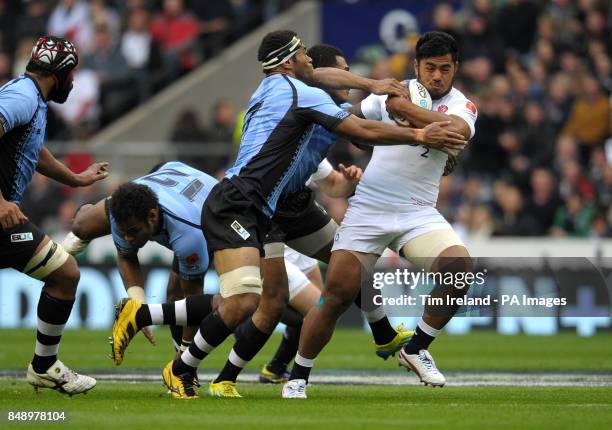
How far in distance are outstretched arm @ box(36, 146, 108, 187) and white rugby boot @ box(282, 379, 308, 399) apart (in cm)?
244

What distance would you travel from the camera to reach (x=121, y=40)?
2516 cm

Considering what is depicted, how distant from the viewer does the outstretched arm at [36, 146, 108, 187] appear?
37.0 feet

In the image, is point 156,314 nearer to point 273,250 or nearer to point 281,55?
point 273,250

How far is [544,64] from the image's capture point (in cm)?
2150

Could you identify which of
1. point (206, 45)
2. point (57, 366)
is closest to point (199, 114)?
point (206, 45)

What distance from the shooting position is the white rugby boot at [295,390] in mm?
10562

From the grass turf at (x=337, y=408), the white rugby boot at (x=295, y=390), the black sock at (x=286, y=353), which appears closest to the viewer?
the grass turf at (x=337, y=408)

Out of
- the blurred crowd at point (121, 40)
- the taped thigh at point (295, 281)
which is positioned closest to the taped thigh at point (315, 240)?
the taped thigh at point (295, 281)

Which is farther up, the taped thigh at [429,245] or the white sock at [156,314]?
the taped thigh at [429,245]

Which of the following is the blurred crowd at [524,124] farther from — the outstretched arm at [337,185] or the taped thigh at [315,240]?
the taped thigh at [315,240]

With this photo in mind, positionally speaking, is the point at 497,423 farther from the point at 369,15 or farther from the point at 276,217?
the point at 369,15

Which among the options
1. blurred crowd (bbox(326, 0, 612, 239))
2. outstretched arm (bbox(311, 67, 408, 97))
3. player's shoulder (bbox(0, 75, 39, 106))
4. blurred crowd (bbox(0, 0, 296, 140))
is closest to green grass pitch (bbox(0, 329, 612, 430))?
player's shoulder (bbox(0, 75, 39, 106))

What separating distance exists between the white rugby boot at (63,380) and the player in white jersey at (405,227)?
158 centimetres

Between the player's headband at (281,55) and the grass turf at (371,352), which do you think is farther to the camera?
the grass turf at (371,352)
